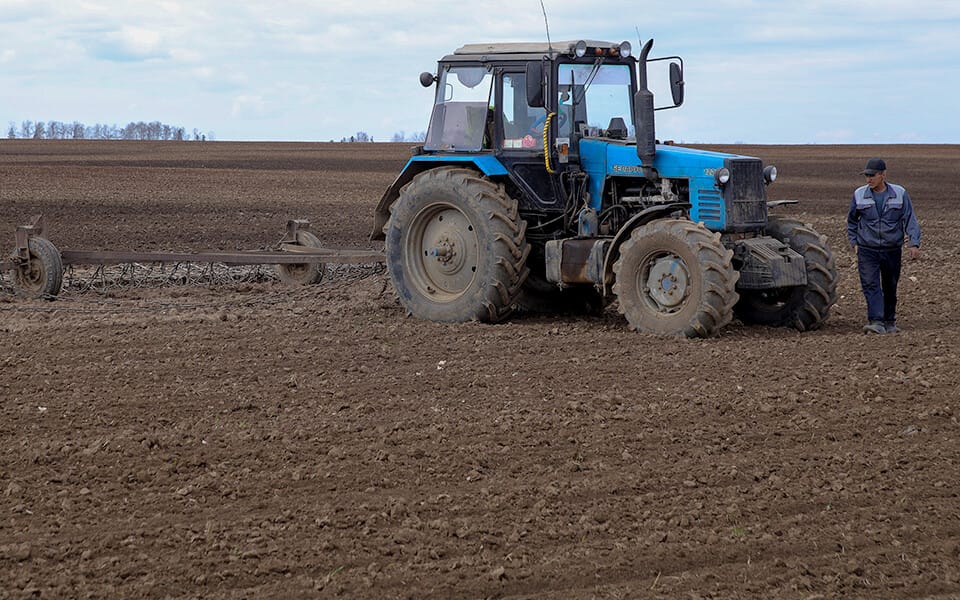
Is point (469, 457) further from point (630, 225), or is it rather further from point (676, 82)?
point (676, 82)

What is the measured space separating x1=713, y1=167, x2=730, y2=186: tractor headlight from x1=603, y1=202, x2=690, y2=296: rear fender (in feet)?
1.04

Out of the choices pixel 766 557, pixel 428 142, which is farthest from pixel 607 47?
pixel 766 557

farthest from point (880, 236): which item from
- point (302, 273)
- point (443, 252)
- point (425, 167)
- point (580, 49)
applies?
point (302, 273)

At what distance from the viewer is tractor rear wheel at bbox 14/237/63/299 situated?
12.2 m

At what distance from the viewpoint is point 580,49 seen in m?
10.1

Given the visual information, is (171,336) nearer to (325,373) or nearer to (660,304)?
(325,373)

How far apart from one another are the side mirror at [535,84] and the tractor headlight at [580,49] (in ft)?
1.79

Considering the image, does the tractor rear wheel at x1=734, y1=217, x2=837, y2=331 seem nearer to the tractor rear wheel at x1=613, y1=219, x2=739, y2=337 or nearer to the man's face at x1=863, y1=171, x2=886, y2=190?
the man's face at x1=863, y1=171, x2=886, y2=190

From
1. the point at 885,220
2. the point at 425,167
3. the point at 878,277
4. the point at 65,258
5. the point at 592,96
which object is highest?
the point at 592,96

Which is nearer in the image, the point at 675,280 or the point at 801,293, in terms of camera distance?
the point at 675,280

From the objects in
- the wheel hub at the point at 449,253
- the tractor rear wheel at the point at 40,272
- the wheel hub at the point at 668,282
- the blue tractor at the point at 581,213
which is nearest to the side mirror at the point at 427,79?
the blue tractor at the point at 581,213

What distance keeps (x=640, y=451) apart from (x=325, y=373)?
2.72 m

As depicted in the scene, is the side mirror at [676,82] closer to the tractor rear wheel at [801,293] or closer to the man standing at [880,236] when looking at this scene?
the tractor rear wheel at [801,293]

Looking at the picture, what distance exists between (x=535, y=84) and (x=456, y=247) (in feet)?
5.65
